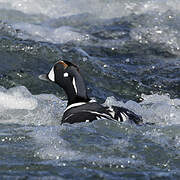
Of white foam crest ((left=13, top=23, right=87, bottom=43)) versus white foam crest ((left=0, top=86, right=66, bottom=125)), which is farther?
white foam crest ((left=13, top=23, right=87, bottom=43))

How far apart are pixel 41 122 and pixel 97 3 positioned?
249 inches

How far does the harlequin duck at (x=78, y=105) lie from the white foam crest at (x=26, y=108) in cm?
30

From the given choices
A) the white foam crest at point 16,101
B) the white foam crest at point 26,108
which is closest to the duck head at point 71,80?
the white foam crest at point 26,108

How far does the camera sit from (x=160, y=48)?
9602 mm

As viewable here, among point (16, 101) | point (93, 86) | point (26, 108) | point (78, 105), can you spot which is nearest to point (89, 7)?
point (93, 86)

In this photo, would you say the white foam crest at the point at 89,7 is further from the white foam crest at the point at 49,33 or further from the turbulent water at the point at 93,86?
the white foam crest at the point at 49,33

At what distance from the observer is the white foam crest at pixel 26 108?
6.13 m

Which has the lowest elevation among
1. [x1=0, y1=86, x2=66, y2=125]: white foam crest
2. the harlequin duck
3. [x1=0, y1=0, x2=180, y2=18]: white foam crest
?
[x1=0, y1=86, x2=66, y2=125]: white foam crest

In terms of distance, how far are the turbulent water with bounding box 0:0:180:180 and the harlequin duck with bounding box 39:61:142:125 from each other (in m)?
0.20

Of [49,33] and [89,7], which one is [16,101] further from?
[89,7]

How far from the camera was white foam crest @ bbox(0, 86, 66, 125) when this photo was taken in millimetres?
6133

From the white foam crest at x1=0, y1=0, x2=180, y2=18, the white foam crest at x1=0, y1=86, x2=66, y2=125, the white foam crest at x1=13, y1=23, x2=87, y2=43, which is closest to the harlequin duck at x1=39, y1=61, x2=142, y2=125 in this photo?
the white foam crest at x1=0, y1=86, x2=66, y2=125

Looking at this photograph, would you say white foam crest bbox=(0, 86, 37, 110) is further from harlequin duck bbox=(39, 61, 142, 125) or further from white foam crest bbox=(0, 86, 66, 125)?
harlequin duck bbox=(39, 61, 142, 125)

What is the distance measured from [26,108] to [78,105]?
0.73 meters
